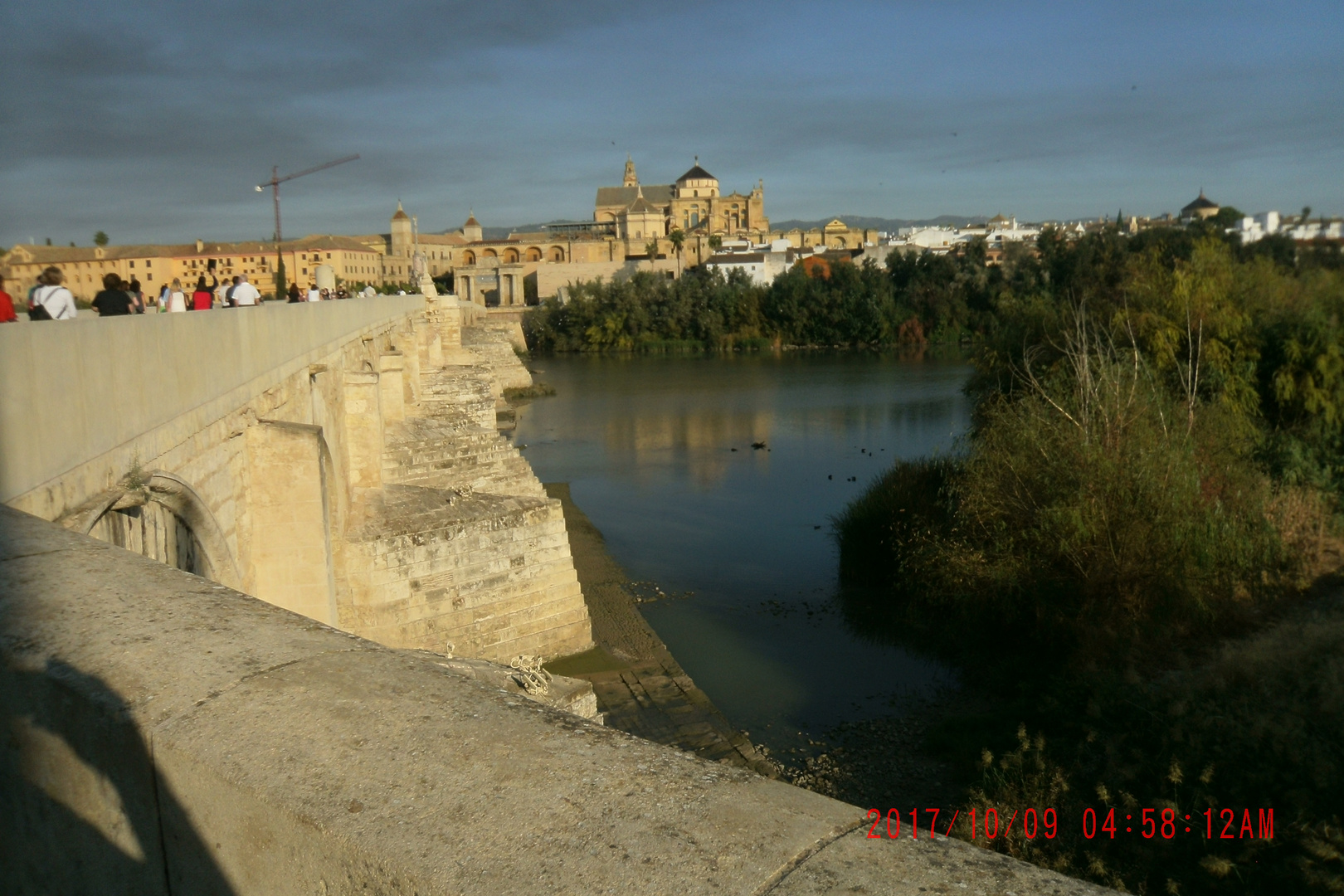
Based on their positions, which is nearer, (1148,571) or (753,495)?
(1148,571)

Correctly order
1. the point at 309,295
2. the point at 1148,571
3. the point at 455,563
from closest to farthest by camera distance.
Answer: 1. the point at 455,563
2. the point at 1148,571
3. the point at 309,295

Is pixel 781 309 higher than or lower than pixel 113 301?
higher

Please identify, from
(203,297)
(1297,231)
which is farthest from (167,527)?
(1297,231)

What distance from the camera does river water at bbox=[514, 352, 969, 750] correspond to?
11.1m

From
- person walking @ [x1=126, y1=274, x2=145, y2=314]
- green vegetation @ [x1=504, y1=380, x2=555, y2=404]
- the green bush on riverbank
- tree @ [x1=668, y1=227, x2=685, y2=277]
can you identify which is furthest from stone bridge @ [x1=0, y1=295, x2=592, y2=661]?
tree @ [x1=668, y1=227, x2=685, y2=277]

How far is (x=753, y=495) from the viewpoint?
2009cm

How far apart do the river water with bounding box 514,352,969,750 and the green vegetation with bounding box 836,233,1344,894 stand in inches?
43.8

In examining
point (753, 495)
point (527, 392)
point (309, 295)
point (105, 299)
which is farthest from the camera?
point (527, 392)

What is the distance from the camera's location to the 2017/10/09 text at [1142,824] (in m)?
5.94

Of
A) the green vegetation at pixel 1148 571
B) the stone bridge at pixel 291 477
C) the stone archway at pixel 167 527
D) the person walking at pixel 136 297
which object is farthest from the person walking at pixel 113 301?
the green vegetation at pixel 1148 571

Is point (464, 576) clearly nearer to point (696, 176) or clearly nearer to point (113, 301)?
point (113, 301)

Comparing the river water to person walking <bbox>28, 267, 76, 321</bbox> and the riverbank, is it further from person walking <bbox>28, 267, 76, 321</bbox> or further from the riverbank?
person walking <bbox>28, 267, 76, 321</bbox>

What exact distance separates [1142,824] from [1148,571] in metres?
4.77

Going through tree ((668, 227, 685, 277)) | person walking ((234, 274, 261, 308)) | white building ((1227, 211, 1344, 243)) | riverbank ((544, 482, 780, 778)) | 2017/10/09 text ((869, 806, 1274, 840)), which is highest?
tree ((668, 227, 685, 277))
